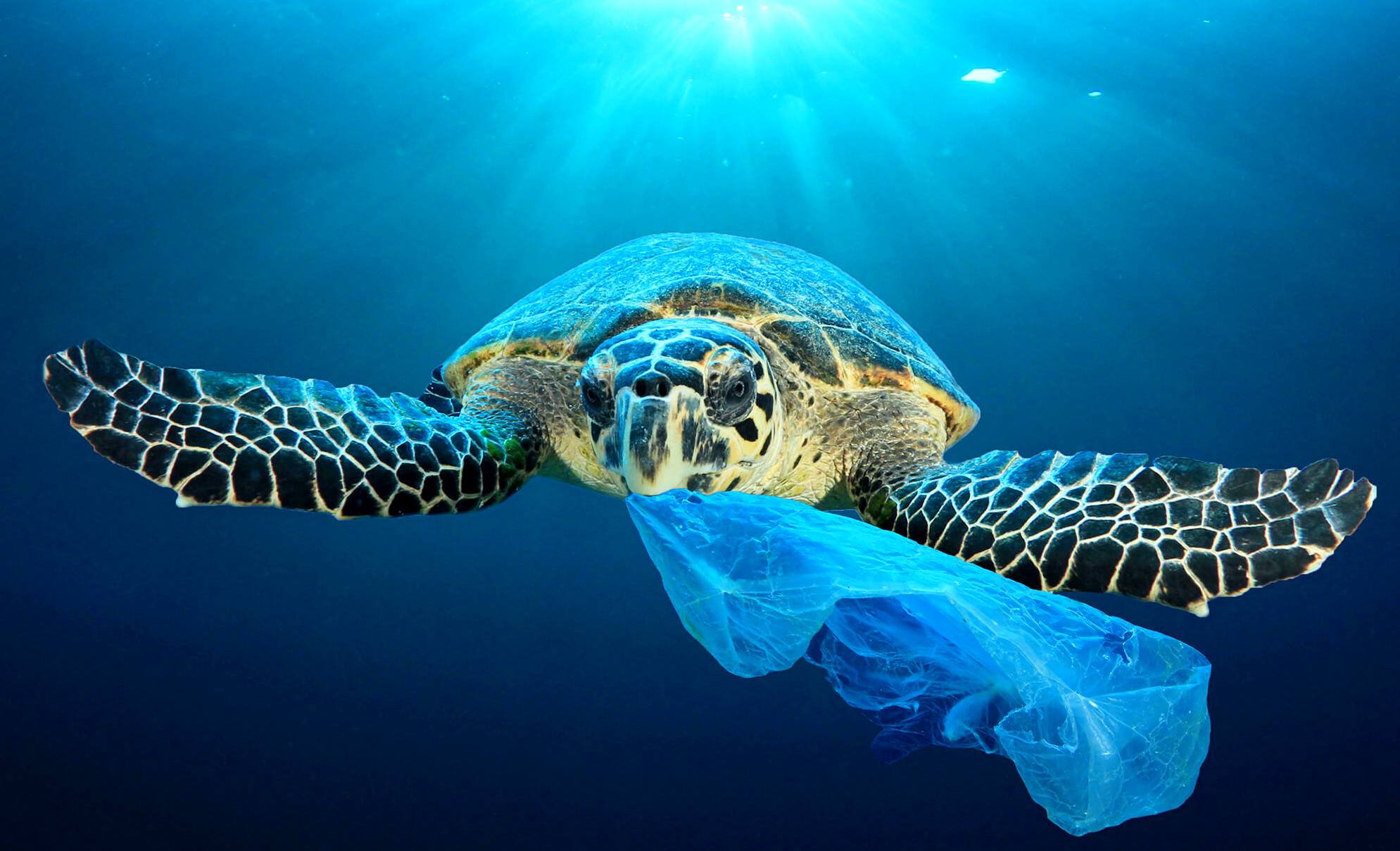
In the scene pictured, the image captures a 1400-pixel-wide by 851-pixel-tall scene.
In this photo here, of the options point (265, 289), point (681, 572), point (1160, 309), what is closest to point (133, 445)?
point (681, 572)

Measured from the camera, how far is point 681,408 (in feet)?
7.43

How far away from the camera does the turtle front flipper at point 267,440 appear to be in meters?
1.82

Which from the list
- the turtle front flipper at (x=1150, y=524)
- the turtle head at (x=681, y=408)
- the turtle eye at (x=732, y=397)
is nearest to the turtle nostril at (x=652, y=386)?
the turtle head at (x=681, y=408)

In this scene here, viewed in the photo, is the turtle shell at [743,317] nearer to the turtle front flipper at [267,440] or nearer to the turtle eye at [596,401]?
the turtle eye at [596,401]

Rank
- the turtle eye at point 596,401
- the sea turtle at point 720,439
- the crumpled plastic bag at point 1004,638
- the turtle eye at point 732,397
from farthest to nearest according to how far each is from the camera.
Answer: the turtle eye at point 596,401 < the turtle eye at point 732,397 < the sea turtle at point 720,439 < the crumpled plastic bag at point 1004,638

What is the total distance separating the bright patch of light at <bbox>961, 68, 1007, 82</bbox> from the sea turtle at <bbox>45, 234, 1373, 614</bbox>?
10477 millimetres

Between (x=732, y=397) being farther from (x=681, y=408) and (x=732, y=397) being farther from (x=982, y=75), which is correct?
(x=982, y=75)

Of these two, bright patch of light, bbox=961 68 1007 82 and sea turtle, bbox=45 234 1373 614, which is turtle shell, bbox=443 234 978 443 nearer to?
sea turtle, bbox=45 234 1373 614

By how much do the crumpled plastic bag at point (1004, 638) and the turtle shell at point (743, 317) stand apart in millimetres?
1301

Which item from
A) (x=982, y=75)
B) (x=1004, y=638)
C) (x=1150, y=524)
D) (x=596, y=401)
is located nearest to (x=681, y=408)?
(x=596, y=401)

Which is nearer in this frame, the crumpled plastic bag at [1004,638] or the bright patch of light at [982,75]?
the crumpled plastic bag at [1004,638]

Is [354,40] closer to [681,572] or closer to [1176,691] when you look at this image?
[681,572]

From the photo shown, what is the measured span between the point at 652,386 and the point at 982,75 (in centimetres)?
1255

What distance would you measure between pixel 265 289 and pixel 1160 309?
21629mm
